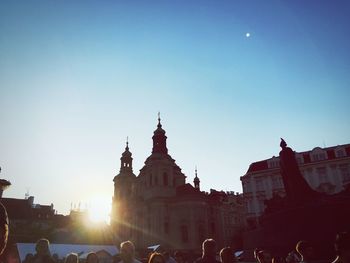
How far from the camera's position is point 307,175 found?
45.9 m

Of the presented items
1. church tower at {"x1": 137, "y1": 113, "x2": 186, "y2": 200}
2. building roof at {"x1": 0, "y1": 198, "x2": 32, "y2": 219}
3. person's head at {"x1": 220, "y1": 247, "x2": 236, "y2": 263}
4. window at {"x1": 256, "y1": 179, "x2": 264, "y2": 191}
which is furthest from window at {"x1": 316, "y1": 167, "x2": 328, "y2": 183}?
building roof at {"x1": 0, "y1": 198, "x2": 32, "y2": 219}

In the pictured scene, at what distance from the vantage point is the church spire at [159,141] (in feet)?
180

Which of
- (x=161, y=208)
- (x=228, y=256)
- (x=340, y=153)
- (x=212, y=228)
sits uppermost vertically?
(x=340, y=153)

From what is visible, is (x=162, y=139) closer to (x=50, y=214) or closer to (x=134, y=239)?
(x=134, y=239)

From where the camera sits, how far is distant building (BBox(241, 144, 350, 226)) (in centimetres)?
4310

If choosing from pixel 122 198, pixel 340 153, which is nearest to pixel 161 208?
pixel 122 198

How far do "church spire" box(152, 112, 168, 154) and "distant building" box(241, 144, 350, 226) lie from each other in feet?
53.0

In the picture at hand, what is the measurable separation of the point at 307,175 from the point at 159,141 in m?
27.4

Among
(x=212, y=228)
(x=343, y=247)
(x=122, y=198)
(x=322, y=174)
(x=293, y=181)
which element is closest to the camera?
(x=343, y=247)

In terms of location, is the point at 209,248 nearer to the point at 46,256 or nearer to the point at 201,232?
the point at 46,256

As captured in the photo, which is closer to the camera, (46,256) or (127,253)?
(127,253)

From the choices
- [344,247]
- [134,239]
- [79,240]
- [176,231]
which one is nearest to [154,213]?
[176,231]

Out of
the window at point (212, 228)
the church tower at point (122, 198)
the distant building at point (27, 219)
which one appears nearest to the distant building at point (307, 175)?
the window at point (212, 228)

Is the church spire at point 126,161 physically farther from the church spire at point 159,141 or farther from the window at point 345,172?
the window at point 345,172
